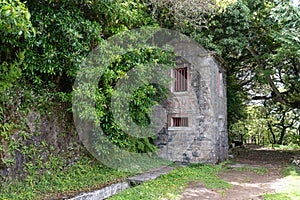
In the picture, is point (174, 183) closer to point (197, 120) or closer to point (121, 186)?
point (121, 186)

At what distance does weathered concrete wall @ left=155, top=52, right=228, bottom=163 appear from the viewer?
8.52 meters

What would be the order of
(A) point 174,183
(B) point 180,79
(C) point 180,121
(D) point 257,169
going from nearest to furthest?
(A) point 174,183 → (D) point 257,169 → (C) point 180,121 → (B) point 180,79

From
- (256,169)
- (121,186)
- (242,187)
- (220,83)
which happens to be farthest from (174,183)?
(220,83)

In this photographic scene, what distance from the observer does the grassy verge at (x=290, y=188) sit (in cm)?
499

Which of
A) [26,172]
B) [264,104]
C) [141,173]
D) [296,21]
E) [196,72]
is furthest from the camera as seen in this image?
[264,104]

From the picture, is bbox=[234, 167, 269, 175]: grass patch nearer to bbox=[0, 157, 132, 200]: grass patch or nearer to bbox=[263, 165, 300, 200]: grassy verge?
bbox=[263, 165, 300, 200]: grassy verge

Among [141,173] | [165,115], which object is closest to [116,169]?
[141,173]

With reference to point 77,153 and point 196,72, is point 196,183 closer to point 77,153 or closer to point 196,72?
point 77,153

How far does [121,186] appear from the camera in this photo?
228 inches

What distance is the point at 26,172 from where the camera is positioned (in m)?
5.12

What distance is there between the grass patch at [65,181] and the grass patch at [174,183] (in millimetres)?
802

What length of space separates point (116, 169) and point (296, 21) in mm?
7185

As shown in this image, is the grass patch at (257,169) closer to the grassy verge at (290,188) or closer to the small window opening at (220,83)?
the grassy verge at (290,188)

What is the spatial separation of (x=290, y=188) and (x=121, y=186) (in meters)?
4.07
